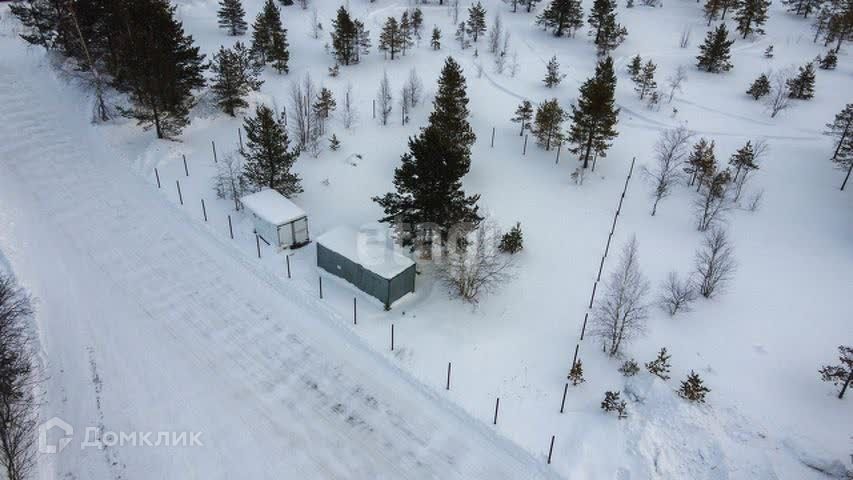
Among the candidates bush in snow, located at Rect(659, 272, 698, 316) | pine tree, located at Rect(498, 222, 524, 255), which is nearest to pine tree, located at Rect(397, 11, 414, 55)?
pine tree, located at Rect(498, 222, 524, 255)

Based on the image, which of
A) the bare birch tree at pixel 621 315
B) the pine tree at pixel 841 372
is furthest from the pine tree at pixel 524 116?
the pine tree at pixel 841 372

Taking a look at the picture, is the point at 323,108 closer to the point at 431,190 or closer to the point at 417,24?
the point at 431,190

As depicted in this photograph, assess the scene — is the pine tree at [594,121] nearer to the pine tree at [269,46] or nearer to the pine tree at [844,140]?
the pine tree at [844,140]

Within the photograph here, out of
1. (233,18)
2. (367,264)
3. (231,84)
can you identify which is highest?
(233,18)

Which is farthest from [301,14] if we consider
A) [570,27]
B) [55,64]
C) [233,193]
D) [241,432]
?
[241,432]

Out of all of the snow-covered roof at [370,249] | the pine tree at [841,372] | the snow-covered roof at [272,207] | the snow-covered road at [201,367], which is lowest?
the snow-covered road at [201,367]

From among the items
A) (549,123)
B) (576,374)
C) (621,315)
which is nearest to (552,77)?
(549,123)
